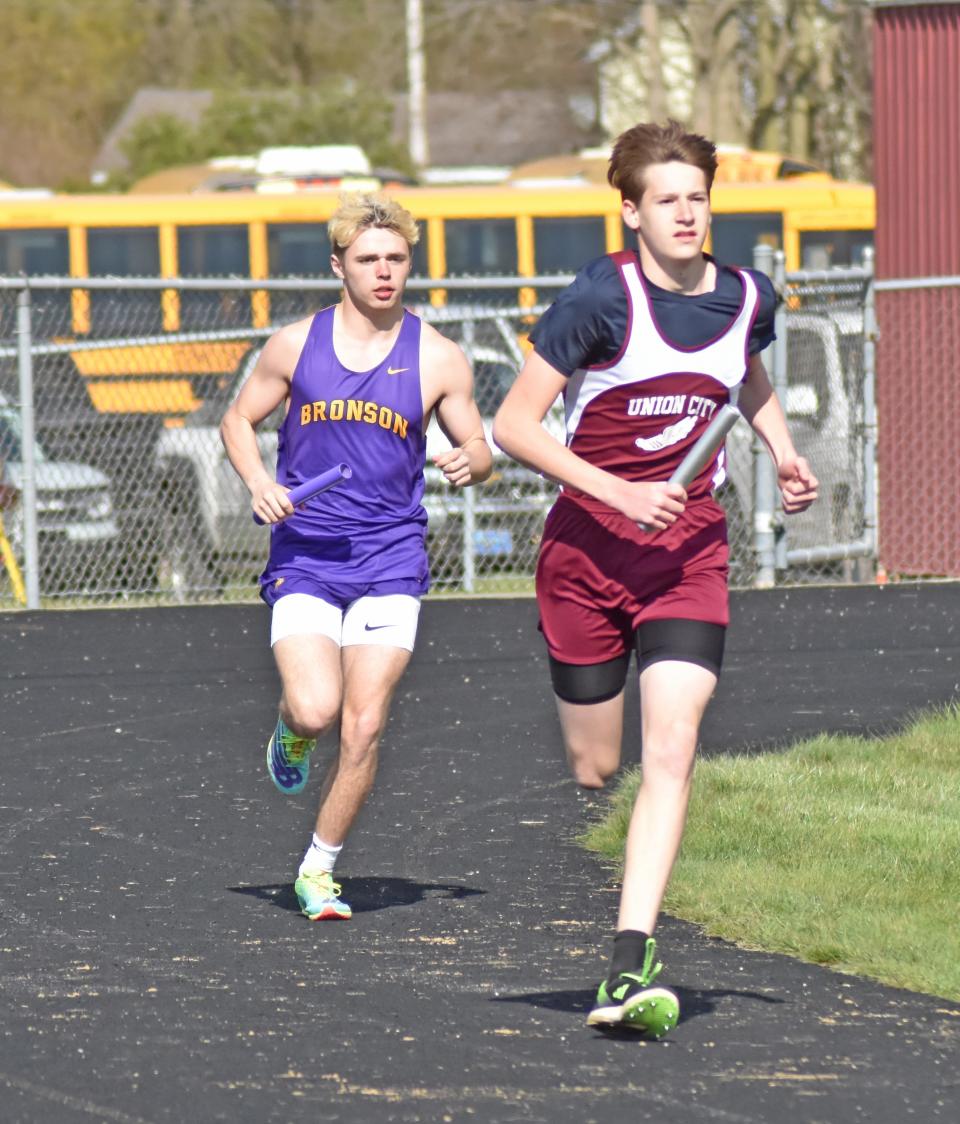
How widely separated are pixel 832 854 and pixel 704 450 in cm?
211

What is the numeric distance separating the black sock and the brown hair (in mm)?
1699

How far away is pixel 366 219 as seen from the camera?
6543mm

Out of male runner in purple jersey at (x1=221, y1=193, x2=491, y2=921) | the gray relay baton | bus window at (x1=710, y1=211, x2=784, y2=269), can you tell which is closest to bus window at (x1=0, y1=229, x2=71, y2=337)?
bus window at (x1=710, y1=211, x2=784, y2=269)

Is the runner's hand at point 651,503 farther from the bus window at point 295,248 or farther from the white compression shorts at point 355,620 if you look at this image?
the bus window at point 295,248

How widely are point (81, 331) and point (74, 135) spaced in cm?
5705

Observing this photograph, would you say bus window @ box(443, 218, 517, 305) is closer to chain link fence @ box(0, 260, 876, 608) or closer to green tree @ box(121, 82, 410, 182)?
chain link fence @ box(0, 260, 876, 608)

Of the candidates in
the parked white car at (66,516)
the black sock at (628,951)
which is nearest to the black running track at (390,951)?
the black sock at (628,951)

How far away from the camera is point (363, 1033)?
5.39m

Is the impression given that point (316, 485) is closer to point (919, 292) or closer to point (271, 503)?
Answer: point (271, 503)

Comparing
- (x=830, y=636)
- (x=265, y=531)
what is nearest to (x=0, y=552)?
(x=265, y=531)

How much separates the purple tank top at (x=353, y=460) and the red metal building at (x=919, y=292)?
9.57 meters

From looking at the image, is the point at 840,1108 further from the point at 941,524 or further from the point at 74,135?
the point at 74,135

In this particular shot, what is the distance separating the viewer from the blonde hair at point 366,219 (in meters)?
6.54

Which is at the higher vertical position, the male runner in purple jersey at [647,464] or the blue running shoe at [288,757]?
the male runner in purple jersey at [647,464]
